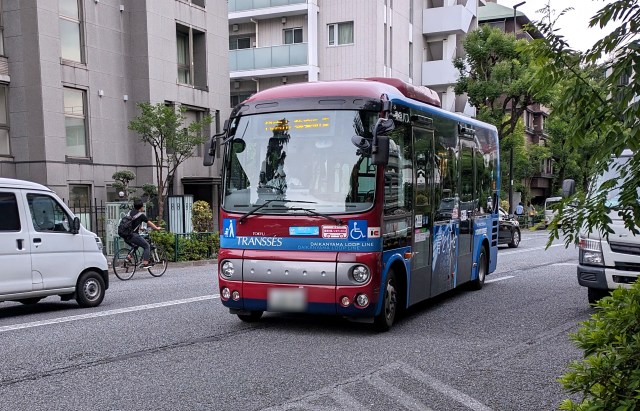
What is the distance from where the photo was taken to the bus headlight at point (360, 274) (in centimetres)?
725

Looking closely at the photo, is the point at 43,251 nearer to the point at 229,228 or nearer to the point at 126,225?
the point at 229,228

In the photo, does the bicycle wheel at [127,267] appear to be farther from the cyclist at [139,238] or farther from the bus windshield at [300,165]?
the bus windshield at [300,165]

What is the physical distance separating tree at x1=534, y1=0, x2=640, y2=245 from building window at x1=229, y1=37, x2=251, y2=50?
35.9 meters

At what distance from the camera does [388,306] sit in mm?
7867

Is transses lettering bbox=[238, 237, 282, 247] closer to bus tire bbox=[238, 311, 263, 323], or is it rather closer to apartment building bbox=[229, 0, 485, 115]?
bus tire bbox=[238, 311, 263, 323]

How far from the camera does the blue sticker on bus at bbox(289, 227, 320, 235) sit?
7.37 meters

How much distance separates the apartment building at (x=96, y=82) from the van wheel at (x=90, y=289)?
11.0 metres

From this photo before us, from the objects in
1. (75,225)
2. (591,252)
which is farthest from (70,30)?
(591,252)

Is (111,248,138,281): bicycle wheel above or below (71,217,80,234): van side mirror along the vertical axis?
below

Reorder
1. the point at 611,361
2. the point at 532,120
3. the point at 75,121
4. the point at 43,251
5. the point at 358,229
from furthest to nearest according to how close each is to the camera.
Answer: the point at 532,120 → the point at 75,121 → the point at 43,251 → the point at 358,229 → the point at 611,361

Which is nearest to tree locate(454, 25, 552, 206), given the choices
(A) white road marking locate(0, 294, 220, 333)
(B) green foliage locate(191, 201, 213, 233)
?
(B) green foliage locate(191, 201, 213, 233)

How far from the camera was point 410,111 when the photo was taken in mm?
8438

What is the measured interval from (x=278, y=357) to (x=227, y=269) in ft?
5.67

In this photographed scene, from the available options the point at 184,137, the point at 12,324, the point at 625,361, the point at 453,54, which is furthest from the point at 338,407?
the point at 453,54
